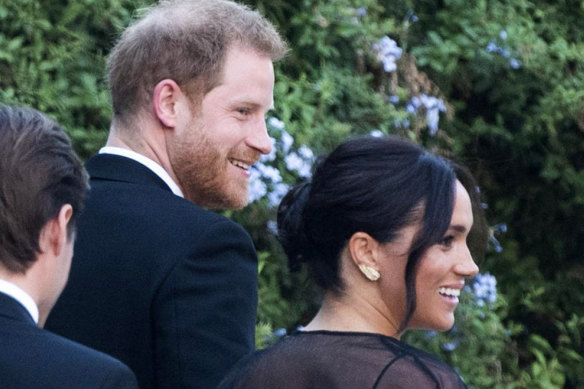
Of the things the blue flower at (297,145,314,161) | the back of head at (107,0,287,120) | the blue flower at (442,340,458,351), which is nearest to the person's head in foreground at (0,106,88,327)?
the back of head at (107,0,287,120)

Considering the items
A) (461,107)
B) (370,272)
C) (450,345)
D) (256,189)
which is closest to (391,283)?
(370,272)

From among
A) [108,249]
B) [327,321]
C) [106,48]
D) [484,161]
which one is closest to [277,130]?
[106,48]

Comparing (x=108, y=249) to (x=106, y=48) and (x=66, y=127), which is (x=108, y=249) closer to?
(x=66, y=127)

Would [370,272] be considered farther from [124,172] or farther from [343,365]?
[124,172]

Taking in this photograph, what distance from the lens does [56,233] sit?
2088mm

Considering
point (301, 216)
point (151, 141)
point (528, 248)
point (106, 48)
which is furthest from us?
point (528, 248)

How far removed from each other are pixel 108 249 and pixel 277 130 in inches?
74.0

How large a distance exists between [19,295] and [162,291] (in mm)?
538

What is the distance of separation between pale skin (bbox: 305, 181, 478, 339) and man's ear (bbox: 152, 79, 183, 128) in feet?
2.17

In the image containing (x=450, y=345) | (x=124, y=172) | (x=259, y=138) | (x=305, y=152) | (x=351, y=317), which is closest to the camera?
(x=351, y=317)

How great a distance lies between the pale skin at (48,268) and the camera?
2057 millimetres

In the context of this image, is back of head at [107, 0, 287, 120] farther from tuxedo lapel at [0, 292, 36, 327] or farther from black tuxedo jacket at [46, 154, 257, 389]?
tuxedo lapel at [0, 292, 36, 327]

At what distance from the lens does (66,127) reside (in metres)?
4.21

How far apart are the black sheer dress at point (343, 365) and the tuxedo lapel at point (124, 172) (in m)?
0.63
